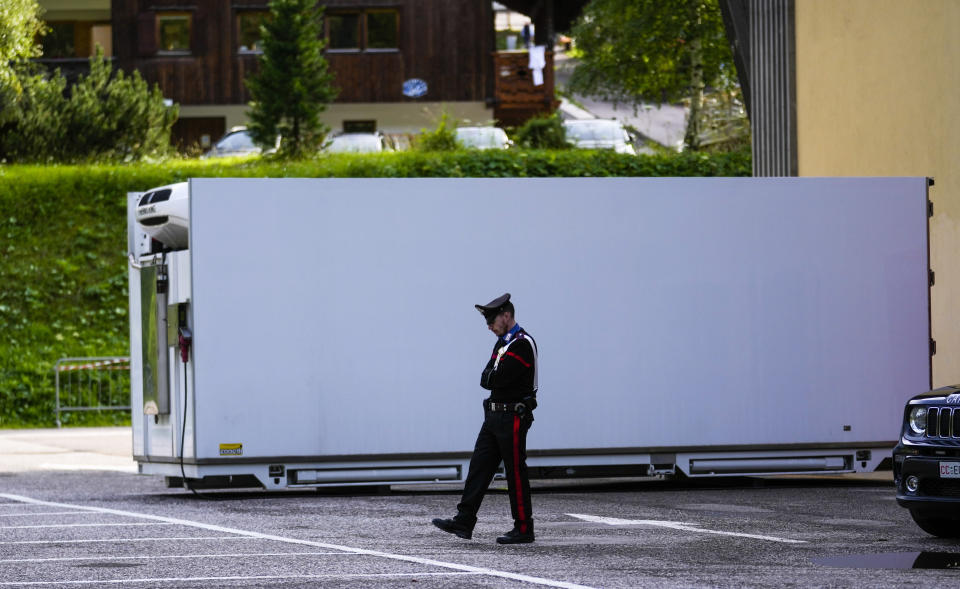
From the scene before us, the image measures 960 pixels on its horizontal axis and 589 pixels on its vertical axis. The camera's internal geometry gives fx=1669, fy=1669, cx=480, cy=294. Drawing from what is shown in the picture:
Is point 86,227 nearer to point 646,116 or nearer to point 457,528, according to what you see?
point 457,528

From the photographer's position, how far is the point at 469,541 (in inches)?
463

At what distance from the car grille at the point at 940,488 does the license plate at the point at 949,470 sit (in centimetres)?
3

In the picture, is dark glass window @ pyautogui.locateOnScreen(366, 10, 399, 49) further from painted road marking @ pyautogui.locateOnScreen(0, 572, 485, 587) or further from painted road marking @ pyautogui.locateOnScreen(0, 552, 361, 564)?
painted road marking @ pyautogui.locateOnScreen(0, 572, 485, 587)

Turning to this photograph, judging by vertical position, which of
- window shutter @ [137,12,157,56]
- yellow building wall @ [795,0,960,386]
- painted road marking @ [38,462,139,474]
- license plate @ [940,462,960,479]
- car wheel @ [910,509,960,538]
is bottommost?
painted road marking @ [38,462,139,474]

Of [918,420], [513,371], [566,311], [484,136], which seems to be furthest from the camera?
[484,136]

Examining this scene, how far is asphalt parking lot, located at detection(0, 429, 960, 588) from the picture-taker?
970cm

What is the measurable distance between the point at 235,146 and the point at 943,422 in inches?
1085

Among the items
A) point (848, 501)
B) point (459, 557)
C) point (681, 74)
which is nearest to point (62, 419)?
point (848, 501)

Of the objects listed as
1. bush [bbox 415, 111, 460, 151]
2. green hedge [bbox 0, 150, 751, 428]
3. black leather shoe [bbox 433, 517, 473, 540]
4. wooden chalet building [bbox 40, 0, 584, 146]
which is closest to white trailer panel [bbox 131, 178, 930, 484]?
black leather shoe [bbox 433, 517, 473, 540]

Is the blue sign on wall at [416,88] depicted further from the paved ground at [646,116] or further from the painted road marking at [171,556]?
the painted road marking at [171,556]

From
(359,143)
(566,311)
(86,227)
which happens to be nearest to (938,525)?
(566,311)

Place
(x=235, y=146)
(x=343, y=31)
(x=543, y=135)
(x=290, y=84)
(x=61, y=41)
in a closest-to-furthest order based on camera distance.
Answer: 1. (x=543, y=135)
2. (x=290, y=84)
3. (x=235, y=146)
4. (x=343, y=31)
5. (x=61, y=41)

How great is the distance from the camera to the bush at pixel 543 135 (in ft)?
107

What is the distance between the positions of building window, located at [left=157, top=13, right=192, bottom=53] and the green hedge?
16.1 metres
